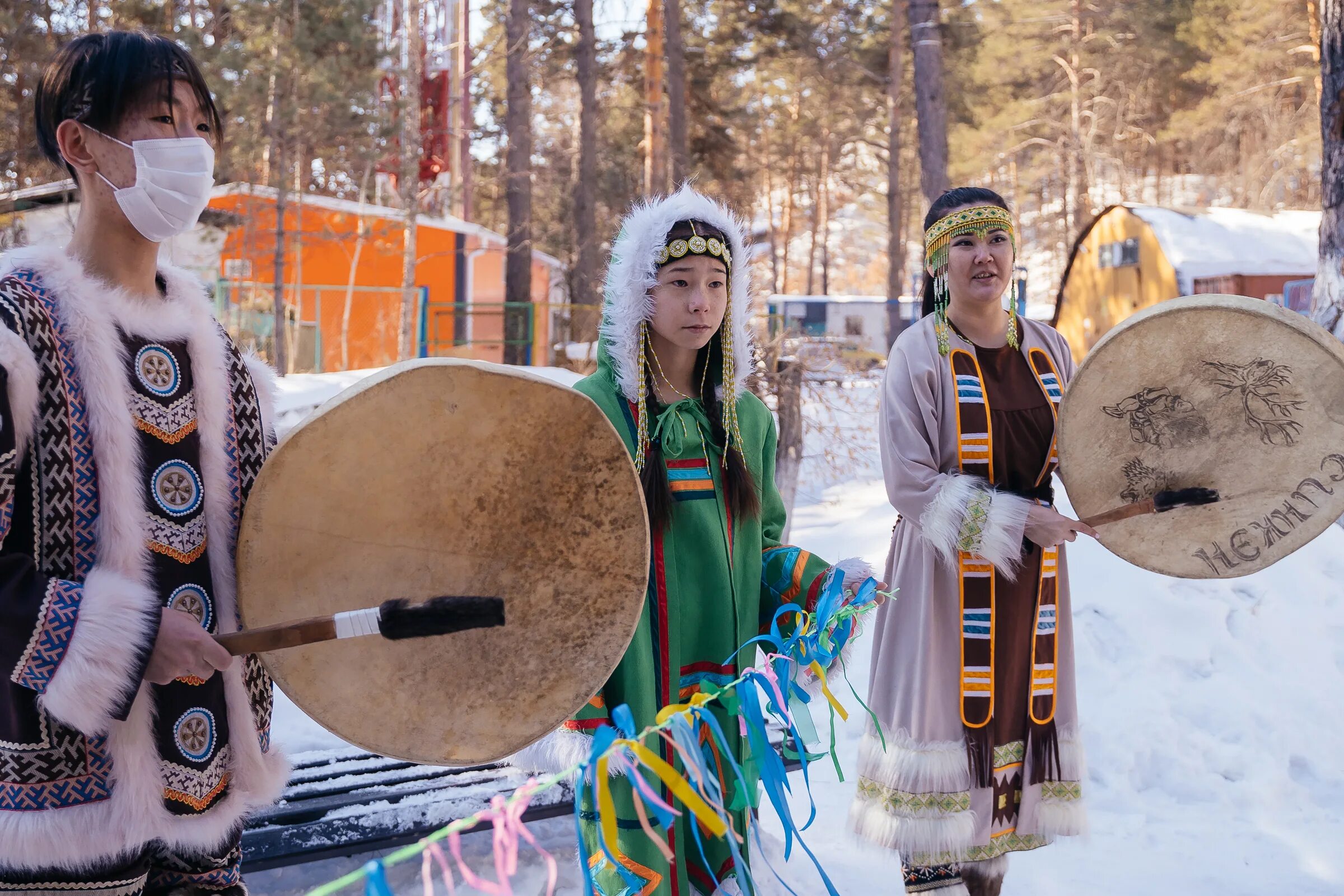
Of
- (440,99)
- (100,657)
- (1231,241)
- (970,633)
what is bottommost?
(970,633)

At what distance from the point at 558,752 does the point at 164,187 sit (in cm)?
127

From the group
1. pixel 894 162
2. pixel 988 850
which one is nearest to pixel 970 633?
pixel 988 850

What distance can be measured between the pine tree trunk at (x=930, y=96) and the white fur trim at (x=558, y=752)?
24.6 ft

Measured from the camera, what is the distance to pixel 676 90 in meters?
15.1

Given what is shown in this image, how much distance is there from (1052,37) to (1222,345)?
97.8 ft

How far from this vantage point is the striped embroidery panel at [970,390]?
2803 millimetres

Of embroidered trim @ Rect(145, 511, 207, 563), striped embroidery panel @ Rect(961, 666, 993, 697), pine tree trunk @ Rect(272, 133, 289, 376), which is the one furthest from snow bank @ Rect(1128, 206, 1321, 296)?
embroidered trim @ Rect(145, 511, 207, 563)

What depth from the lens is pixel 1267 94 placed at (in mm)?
25391

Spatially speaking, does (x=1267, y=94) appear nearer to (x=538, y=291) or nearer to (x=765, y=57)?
(x=765, y=57)

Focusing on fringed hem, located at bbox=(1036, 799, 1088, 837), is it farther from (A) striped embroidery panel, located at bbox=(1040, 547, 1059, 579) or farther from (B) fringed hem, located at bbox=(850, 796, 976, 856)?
(A) striped embroidery panel, located at bbox=(1040, 547, 1059, 579)

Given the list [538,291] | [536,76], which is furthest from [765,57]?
[538,291]

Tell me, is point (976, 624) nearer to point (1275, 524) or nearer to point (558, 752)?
point (1275, 524)

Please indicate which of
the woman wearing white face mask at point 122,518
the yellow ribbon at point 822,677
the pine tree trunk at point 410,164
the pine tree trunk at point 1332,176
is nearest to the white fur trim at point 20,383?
the woman wearing white face mask at point 122,518

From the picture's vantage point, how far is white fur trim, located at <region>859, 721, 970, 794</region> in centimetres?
274
